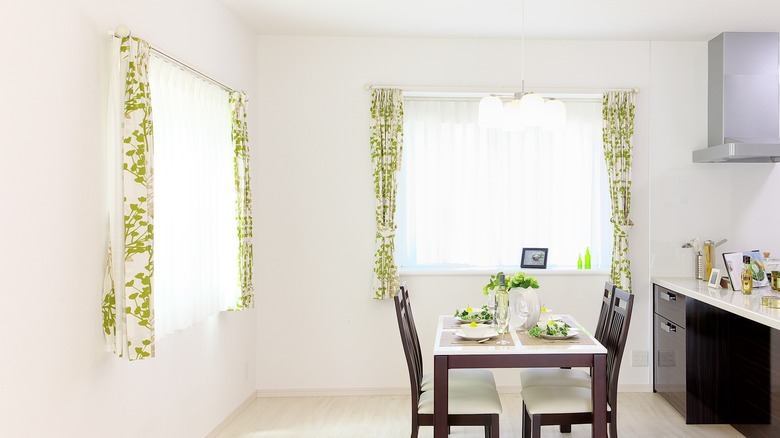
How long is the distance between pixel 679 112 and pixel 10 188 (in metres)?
4.55

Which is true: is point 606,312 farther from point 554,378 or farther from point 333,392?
point 333,392

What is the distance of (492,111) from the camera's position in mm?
3186

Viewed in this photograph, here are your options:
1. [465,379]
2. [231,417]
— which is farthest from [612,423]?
[231,417]

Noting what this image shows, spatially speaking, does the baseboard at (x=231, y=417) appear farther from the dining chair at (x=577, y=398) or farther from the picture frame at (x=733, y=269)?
the picture frame at (x=733, y=269)

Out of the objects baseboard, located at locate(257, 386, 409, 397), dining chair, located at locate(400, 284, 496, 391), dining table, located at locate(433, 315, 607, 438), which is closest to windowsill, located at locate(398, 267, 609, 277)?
baseboard, located at locate(257, 386, 409, 397)

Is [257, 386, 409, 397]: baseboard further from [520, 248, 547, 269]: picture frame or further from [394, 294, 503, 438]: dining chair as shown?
[394, 294, 503, 438]: dining chair

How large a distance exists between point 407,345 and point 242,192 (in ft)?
5.33

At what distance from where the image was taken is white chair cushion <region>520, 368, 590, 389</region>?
347 centimetres

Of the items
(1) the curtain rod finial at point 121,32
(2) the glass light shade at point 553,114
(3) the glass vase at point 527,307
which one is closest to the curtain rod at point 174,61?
(1) the curtain rod finial at point 121,32

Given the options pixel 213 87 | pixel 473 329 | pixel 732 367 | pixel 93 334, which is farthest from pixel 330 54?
pixel 732 367

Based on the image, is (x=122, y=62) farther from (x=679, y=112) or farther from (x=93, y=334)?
(x=679, y=112)

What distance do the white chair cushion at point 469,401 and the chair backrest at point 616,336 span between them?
62 cm

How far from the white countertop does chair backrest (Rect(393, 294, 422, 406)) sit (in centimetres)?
182

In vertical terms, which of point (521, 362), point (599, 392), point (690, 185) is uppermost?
point (690, 185)
